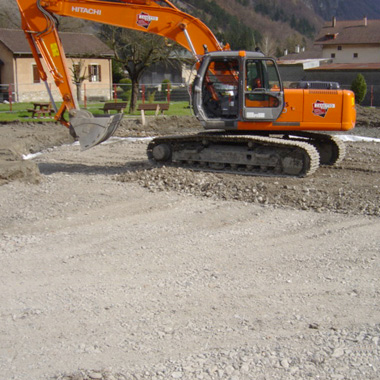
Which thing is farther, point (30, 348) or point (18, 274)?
point (18, 274)

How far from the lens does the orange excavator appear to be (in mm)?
11266

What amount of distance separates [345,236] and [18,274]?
432cm

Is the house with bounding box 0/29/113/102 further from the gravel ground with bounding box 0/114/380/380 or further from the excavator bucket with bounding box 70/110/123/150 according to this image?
the gravel ground with bounding box 0/114/380/380

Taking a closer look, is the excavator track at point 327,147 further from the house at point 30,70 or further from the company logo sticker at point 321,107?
the house at point 30,70

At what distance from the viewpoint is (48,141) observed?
16.8m

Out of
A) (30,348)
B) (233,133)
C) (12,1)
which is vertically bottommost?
(30,348)

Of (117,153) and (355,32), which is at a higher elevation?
(355,32)

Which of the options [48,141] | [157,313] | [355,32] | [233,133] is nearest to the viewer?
[157,313]

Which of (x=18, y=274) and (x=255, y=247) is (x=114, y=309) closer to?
(x=18, y=274)

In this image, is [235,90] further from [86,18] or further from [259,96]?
[86,18]

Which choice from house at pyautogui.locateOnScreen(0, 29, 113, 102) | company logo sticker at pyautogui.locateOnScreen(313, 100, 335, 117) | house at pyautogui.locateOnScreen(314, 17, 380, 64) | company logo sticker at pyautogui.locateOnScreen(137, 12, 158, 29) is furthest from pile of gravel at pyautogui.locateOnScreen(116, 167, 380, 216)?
house at pyautogui.locateOnScreen(314, 17, 380, 64)

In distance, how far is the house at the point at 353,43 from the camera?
202ft

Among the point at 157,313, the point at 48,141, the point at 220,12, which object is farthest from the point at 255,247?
the point at 220,12

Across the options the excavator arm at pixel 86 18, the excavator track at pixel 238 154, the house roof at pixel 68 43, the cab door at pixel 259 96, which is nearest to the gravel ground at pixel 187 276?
the excavator track at pixel 238 154
